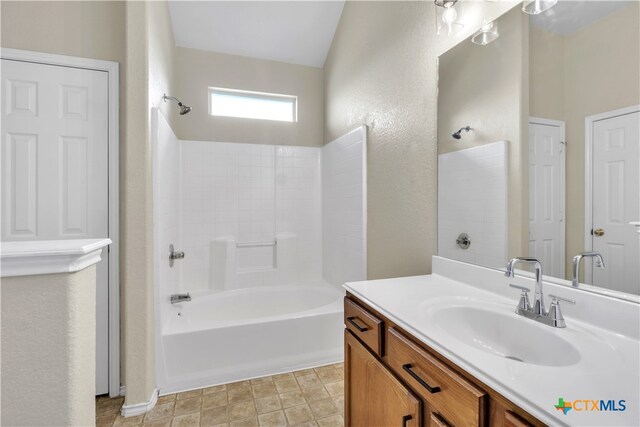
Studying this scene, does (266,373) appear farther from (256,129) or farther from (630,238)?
(256,129)

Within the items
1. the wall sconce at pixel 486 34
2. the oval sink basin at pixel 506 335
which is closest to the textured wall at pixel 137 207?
the oval sink basin at pixel 506 335

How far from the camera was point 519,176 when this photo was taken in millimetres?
1233

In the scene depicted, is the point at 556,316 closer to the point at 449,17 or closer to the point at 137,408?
the point at 449,17

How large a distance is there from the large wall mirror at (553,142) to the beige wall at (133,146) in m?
1.77

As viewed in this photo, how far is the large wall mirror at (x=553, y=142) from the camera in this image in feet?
3.07

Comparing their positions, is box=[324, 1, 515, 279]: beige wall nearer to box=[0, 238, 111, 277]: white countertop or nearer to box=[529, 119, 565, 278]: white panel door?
box=[529, 119, 565, 278]: white panel door

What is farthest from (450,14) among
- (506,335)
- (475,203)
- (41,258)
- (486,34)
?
(41,258)

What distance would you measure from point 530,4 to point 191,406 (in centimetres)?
267

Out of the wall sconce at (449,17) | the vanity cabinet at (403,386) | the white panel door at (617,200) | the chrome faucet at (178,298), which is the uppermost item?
the wall sconce at (449,17)

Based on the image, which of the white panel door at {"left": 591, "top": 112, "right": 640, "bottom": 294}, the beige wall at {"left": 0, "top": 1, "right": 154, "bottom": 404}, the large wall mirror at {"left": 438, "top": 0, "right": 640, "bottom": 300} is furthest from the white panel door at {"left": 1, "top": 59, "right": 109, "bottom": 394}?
the white panel door at {"left": 591, "top": 112, "right": 640, "bottom": 294}

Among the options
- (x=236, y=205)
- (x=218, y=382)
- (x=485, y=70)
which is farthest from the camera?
(x=236, y=205)

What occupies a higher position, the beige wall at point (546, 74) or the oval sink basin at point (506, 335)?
the beige wall at point (546, 74)

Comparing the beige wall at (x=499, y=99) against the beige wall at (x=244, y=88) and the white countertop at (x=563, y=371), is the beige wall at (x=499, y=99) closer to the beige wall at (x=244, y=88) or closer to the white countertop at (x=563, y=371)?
the white countertop at (x=563, y=371)

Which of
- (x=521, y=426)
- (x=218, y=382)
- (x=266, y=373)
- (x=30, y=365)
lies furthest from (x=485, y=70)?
(x=218, y=382)
